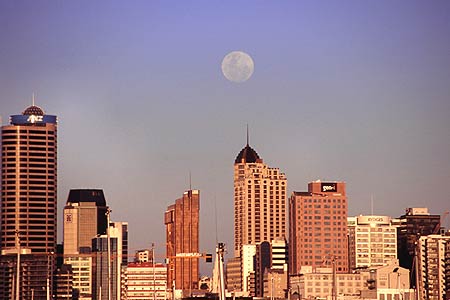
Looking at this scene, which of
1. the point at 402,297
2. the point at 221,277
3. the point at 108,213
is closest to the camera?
the point at 221,277

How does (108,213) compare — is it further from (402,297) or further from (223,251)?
(402,297)

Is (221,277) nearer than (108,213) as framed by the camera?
Yes

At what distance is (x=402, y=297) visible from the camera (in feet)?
629

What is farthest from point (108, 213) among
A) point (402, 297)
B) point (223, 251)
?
point (402, 297)

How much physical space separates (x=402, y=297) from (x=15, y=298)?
7751 cm

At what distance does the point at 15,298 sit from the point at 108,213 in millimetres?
37690

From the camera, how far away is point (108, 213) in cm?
9081

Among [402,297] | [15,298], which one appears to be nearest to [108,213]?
[15,298]

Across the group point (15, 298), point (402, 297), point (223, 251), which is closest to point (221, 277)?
point (223, 251)

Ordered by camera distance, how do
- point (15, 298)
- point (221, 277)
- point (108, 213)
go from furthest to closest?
1. point (15, 298)
2. point (108, 213)
3. point (221, 277)

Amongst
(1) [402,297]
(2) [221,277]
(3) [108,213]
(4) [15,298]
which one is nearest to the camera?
(2) [221,277]

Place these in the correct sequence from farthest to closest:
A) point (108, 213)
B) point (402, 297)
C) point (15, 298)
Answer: point (402, 297) → point (15, 298) → point (108, 213)

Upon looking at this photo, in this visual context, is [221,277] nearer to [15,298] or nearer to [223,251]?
[223,251]

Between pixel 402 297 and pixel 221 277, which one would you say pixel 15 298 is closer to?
pixel 221 277
